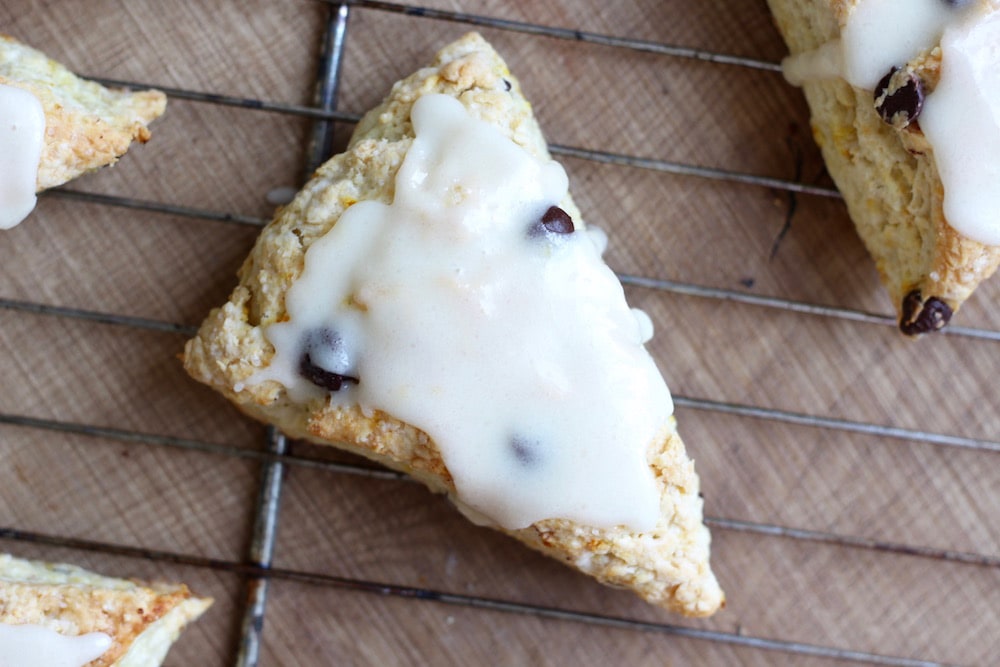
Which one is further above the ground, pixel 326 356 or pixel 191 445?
pixel 326 356

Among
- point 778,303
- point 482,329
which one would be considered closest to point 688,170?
point 778,303

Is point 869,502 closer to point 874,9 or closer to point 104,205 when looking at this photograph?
point 874,9

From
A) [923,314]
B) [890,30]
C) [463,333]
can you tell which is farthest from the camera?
[923,314]

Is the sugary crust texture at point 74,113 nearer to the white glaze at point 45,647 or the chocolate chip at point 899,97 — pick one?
the white glaze at point 45,647

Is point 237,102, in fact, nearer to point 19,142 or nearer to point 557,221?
point 19,142

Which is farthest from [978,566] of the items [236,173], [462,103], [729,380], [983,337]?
[236,173]
